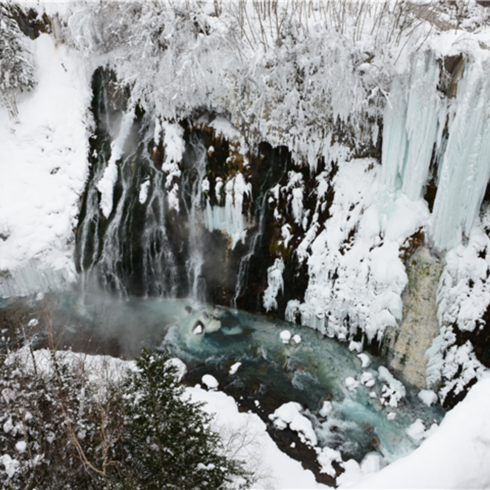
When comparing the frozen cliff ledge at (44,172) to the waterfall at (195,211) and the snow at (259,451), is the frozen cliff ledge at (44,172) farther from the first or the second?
the snow at (259,451)

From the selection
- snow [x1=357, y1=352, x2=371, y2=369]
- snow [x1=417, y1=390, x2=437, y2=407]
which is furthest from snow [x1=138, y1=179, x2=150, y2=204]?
snow [x1=417, y1=390, x2=437, y2=407]

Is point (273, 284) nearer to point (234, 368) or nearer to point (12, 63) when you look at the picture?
point (234, 368)

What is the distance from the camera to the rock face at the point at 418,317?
794 cm

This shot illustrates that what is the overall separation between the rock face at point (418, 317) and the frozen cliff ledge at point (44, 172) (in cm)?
1083

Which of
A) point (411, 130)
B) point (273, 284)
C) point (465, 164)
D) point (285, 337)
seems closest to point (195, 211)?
point (273, 284)

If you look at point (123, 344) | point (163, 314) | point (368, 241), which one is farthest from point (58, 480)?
point (368, 241)

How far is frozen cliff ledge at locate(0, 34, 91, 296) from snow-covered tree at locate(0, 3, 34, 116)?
0.35 metres

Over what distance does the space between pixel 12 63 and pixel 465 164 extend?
1492 centimetres

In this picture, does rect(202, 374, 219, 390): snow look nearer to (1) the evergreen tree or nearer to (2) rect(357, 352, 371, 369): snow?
(1) the evergreen tree

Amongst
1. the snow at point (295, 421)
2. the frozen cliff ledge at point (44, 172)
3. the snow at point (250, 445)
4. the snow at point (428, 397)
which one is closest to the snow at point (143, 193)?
the frozen cliff ledge at point (44, 172)

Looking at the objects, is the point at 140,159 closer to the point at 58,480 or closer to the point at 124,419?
the point at 124,419

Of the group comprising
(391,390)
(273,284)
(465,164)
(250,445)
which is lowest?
(250,445)

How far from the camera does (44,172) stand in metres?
12.2

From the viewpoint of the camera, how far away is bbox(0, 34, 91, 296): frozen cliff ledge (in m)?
11.5
